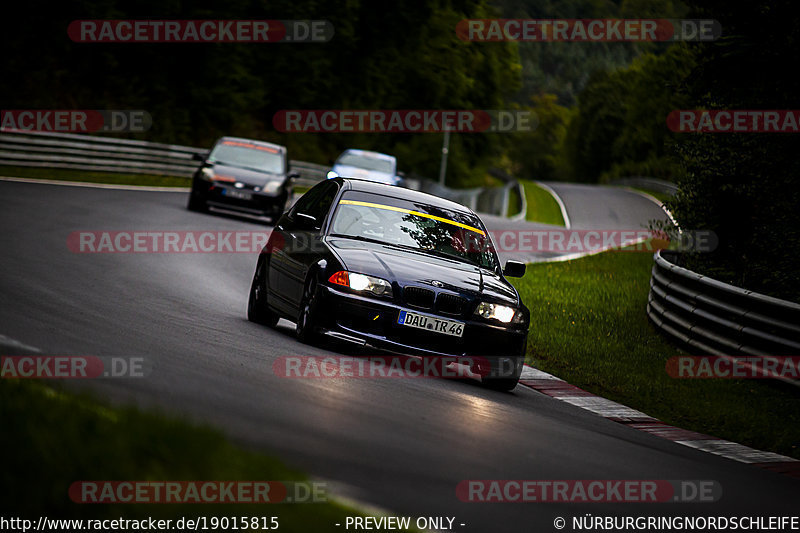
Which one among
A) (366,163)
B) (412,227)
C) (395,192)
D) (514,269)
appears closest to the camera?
(412,227)

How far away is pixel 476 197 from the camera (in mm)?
54344

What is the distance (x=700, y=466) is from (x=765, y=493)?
0.58 meters

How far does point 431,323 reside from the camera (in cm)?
935

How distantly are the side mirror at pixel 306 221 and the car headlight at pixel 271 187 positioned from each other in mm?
13198

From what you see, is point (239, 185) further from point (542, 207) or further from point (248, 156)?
point (542, 207)

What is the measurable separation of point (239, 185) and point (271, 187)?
694mm

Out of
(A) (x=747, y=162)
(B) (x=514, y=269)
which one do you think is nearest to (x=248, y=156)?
(A) (x=747, y=162)

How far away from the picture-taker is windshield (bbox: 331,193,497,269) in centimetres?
1049

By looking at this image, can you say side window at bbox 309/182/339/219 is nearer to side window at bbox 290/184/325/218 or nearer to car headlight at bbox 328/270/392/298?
side window at bbox 290/184/325/218

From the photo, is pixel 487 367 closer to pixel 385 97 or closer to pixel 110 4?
pixel 110 4

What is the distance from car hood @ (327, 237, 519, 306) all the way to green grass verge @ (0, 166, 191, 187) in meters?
20.0

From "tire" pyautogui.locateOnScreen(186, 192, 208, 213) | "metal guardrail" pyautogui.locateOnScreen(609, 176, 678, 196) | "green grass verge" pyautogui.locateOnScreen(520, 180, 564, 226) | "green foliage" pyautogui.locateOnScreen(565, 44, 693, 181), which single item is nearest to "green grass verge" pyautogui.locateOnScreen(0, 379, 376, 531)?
"tire" pyautogui.locateOnScreen(186, 192, 208, 213)

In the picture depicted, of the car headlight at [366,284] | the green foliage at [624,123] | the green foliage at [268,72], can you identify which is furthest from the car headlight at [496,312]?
the green foliage at [624,123]

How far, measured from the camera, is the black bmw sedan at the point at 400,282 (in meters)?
9.33
